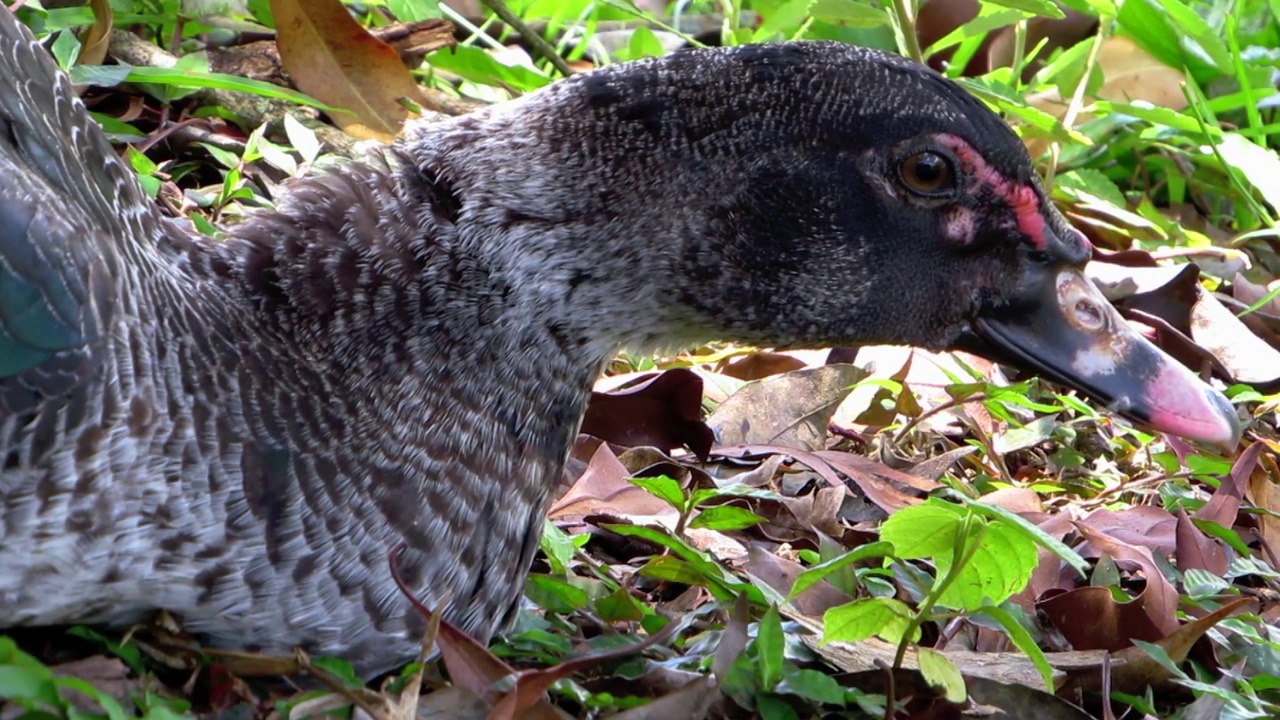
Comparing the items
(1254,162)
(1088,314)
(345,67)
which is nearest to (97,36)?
(345,67)

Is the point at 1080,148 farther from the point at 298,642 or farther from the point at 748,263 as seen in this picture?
the point at 298,642

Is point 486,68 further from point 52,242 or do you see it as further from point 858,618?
point 858,618

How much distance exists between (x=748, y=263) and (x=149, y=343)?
3.01 ft

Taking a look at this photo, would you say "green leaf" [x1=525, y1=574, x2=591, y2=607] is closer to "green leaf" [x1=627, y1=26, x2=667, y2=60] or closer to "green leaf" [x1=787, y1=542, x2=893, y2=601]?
"green leaf" [x1=787, y1=542, x2=893, y2=601]

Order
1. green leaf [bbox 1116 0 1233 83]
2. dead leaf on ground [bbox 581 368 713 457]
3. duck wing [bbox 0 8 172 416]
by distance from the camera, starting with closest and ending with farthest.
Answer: duck wing [bbox 0 8 172 416] < dead leaf on ground [bbox 581 368 713 457] < green leaf [bbox 1116 0 1233 83]

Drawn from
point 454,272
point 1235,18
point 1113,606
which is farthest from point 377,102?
point 1235,18

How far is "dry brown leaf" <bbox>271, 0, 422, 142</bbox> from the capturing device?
3.86 m

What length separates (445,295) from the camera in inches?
99.7

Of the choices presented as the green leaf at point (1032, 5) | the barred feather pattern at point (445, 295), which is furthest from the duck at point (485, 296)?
the green leaf at point (1032, 5)

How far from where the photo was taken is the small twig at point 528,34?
441cm

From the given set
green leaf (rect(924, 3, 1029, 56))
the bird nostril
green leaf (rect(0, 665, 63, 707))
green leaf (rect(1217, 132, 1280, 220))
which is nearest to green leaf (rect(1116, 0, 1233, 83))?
green leaf (rect(1217, 132, 1280, 220))

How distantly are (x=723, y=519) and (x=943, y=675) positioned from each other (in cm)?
54

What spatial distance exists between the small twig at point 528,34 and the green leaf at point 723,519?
6.97 ft

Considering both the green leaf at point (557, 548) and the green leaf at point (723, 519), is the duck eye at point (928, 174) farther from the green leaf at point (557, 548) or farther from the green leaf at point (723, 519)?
the green leaf at point (557, 548)
